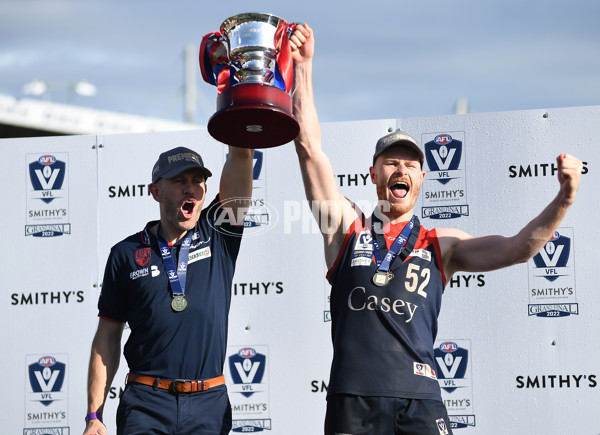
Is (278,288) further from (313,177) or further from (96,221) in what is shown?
(313,177)

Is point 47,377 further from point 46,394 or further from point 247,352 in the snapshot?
point 247,352

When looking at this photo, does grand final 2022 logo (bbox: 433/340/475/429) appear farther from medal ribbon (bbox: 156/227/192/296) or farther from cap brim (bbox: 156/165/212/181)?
cap brim (bbox: 156/165/212/181)

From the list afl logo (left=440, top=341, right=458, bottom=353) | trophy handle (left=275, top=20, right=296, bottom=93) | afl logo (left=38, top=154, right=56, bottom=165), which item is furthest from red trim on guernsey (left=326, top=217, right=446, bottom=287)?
afl logo (left=38, top=154, right=56, bottom=165)

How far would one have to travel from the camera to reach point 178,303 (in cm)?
370

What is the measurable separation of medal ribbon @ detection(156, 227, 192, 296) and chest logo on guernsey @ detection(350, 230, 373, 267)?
0.85 meters

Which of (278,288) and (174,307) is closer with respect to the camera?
(174,307)

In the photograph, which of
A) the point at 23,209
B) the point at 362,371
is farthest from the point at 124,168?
the point at 362,371

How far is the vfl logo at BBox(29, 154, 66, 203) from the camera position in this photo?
17.5 feet

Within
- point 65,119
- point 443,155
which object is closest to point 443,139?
point 443,155

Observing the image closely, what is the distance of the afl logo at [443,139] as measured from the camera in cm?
500

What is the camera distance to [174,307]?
3.69 metres

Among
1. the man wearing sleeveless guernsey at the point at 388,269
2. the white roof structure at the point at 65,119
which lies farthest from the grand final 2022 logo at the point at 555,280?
the white roof structure at the point at 65,119

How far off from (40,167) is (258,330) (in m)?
1.85

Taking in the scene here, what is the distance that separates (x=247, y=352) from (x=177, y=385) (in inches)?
57.5
